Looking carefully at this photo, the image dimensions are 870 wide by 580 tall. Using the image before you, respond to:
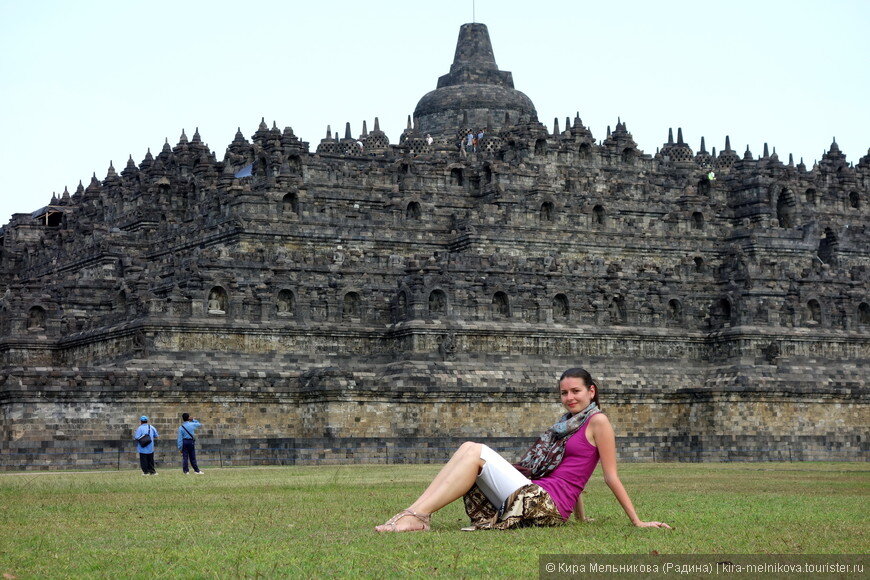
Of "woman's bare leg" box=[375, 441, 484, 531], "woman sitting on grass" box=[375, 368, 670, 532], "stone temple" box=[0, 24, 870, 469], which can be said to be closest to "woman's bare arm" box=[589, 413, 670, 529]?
"woman sitting on grass" box=[375, 368, 670, 532]

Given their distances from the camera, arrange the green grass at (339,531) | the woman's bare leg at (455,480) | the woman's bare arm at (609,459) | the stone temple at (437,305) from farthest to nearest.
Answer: the stone temple at (437,305), the woman's bare arm at (609,459), the woman's bare leg at (455,480), the green grass at (339,531)

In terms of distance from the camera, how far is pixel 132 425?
6650 centimetres

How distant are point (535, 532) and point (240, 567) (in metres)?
4.50

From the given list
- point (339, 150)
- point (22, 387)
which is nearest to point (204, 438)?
point (22, 387)

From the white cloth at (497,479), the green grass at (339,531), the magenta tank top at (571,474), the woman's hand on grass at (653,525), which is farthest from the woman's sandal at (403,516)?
the woman's hand on grass at (653,525)

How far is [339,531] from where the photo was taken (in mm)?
23188

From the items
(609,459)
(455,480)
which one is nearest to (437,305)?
(609,459)

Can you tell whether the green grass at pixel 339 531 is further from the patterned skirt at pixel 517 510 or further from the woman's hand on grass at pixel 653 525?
the patterned skirt at pixel 517 510

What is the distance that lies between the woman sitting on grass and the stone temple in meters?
37.9

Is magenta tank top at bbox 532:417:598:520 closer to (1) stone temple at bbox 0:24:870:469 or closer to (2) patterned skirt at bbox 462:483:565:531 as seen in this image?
(2) patterned skirt at bbox 462:483:565:531

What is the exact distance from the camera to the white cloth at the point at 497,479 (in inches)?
862

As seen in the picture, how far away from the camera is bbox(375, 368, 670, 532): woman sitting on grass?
21844mm

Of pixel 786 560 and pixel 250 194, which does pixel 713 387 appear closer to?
pixel 250 194

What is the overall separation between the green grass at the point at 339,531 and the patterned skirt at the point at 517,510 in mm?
304
